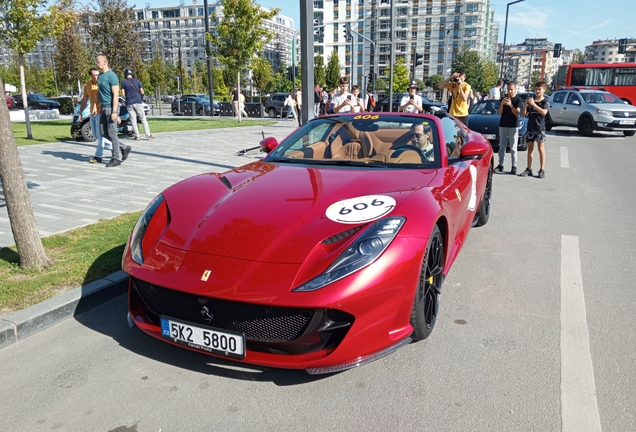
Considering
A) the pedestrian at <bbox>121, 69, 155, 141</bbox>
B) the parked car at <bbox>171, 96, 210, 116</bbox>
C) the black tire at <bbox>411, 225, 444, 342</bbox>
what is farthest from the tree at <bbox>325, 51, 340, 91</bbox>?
the black tire at <bbox>411, 225, 444, 342</bbox>

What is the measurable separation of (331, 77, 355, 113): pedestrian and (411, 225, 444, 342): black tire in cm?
874

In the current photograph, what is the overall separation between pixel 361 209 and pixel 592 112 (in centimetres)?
1906

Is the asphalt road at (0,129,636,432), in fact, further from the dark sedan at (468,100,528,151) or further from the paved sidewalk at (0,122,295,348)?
the dark sedan at (468,100,528,151)

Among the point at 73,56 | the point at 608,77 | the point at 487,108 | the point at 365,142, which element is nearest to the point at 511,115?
the point at 487,108

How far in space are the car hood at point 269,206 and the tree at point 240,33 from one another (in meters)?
20.9

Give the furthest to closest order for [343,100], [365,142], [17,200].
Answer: [343,100]
[365,142]
[17,200]

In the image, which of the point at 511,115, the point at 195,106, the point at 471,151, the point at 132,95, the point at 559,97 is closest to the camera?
the point at 471,151

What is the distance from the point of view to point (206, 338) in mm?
2605

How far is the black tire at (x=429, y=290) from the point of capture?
2891mm

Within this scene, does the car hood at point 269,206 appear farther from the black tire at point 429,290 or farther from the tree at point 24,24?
the tree at point 24,24

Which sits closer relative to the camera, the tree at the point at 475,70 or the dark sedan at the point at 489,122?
the dark sedan at the point at 489,122

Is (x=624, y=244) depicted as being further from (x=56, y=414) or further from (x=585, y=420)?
(x=56, y=414)

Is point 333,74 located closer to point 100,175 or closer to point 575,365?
point 100,175

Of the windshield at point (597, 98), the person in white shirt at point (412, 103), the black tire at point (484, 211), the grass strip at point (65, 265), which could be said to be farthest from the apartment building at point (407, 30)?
the grass strip at point (65, 265)
